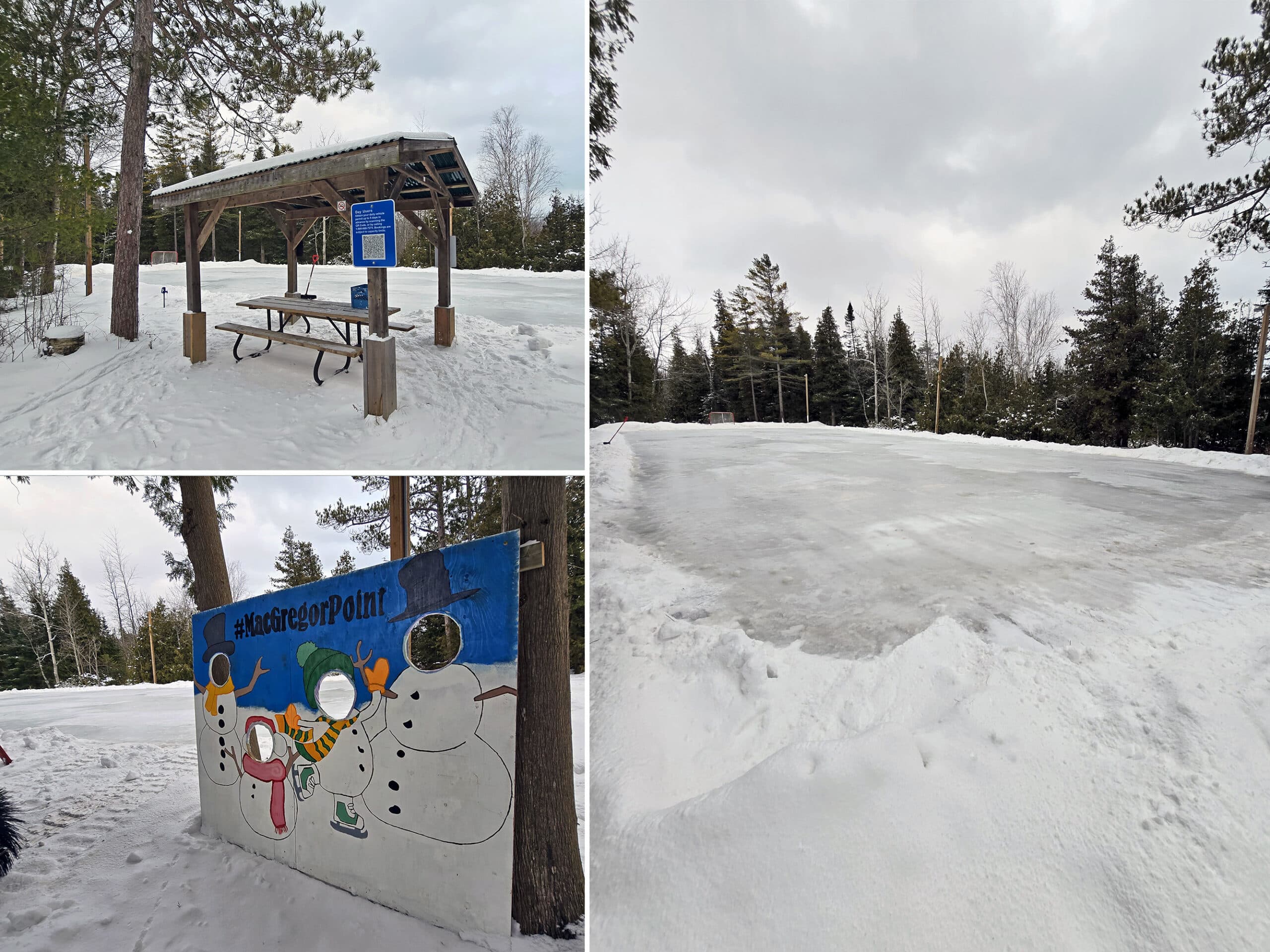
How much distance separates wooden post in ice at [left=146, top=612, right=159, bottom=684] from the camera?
21.6m

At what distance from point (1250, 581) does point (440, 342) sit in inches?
277

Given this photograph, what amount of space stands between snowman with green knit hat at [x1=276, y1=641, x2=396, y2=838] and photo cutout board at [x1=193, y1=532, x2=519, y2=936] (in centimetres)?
1

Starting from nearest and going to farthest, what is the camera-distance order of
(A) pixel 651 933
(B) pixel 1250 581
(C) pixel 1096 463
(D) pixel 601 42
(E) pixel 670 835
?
(A) pixel 651 933, (E) pixel 670 835, (B) pixel 1250 581, (D) pixel 601 42, (C) pixel 1096 463

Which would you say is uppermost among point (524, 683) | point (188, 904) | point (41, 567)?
point (524, 683)

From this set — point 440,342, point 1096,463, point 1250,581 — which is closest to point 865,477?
point 1096,463

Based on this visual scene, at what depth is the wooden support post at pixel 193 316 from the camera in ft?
21.1

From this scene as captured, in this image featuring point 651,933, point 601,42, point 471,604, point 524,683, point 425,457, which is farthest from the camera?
point 601,42

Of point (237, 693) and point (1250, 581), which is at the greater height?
point (1250, 581)

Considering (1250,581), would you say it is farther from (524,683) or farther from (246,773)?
(246,773)

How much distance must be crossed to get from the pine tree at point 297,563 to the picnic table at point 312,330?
16.3 meters

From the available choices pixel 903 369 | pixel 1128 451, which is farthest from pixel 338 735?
pixel 903 369

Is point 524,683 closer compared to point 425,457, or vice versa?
point 524,683

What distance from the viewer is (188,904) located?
390cm

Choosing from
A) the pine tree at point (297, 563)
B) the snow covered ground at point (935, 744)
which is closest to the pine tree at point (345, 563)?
the pine tree at point (297, 563)
